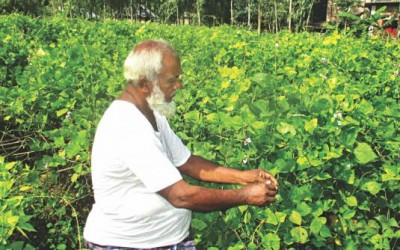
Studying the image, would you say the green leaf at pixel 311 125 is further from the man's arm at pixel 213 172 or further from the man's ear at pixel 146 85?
the man's ear at pixel 146 85

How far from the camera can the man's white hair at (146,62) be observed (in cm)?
214

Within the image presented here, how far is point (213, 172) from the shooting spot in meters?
2.55


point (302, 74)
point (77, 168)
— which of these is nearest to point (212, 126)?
point (77, 168)

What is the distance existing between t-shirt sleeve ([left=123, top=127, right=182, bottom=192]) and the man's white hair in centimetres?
27

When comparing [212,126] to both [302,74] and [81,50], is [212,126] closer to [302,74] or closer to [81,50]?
[302,74]

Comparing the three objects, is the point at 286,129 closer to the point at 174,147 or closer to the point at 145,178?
the point at 174,147

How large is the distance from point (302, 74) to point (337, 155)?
1910 millimetres

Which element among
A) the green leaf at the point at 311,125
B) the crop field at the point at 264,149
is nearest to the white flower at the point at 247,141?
the crop field at the point at 264,149

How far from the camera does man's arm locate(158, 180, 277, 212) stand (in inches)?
79.9

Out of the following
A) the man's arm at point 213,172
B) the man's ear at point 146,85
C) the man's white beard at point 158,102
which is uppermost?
the man's ear at point 146,85

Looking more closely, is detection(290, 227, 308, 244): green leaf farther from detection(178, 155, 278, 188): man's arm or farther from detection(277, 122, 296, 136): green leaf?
detection(277, 122, 296, 136): green leaf

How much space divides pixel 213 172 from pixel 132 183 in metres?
0.53

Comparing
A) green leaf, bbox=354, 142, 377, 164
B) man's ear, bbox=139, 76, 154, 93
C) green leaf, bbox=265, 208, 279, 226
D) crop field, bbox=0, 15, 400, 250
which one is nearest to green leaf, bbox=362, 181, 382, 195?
crop field, bbox=0, 15, 400, 250

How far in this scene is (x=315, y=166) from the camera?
2529mm
